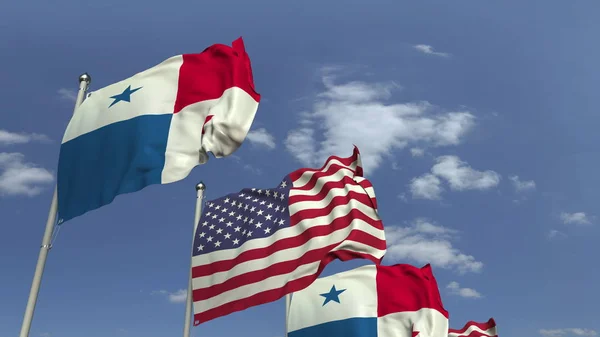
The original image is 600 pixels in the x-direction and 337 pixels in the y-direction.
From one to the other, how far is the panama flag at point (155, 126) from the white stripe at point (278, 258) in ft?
11.7

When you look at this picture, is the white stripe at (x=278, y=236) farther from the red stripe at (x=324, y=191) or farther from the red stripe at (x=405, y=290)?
the red stripe at (x=405, y=290)

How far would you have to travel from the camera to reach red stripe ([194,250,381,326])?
1373 cm

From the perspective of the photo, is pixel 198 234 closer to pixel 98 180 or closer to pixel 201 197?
pixel 201 197

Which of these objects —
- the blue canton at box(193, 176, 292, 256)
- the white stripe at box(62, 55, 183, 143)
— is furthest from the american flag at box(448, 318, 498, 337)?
the white stripe at box(62, 55, 183, 143)

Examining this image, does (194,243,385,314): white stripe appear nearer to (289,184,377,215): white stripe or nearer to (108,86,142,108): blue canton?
(289,184,377,215): white stripe

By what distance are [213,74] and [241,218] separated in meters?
4.14

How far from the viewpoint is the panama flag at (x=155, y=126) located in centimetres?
1091

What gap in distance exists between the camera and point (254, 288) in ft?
45.8

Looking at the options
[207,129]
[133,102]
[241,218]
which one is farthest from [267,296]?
[133,102]

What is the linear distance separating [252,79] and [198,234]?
4217mm

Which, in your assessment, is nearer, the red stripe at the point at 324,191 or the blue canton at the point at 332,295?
the red stripe at the point at 324,191

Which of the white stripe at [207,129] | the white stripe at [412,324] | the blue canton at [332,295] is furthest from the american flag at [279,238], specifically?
the white stripe at [412,324]

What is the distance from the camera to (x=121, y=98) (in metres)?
11.9

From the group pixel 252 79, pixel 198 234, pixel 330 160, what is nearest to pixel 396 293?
pixel 330 160
